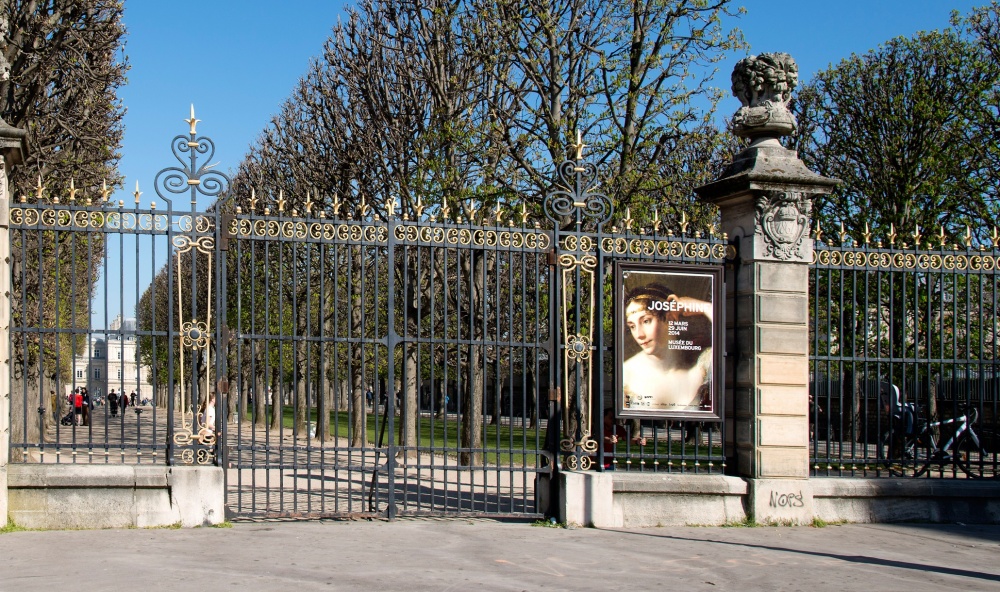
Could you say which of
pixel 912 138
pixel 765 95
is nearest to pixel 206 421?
pixel 765 95

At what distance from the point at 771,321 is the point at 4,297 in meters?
7.27

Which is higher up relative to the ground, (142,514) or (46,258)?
(46,258)

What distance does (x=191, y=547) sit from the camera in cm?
887

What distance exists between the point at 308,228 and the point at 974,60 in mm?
16601

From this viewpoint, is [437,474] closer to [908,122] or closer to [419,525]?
[419,525]

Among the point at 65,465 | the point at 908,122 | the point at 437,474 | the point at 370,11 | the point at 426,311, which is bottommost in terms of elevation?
the point at 437,474

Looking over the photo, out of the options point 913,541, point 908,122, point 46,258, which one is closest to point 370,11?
point 46,258

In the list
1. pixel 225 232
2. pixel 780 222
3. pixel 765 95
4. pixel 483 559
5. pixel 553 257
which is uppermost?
pixel 765 95

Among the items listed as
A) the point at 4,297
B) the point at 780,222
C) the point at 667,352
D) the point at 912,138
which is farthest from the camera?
the point at 912,138

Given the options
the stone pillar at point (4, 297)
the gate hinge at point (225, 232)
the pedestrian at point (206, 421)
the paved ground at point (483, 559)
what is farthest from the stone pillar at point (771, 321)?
the stone pillar at point (4, 297)

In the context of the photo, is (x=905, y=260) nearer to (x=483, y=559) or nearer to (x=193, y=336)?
(x=483, y=559)

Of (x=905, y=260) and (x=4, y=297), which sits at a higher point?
(x=905, y=260)

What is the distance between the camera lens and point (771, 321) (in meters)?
11.0

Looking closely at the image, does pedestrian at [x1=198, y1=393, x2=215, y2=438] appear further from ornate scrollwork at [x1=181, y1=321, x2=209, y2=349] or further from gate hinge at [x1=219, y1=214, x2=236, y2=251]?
gate hinge at [x1=219, y1=214, x2=236, y2=251]
